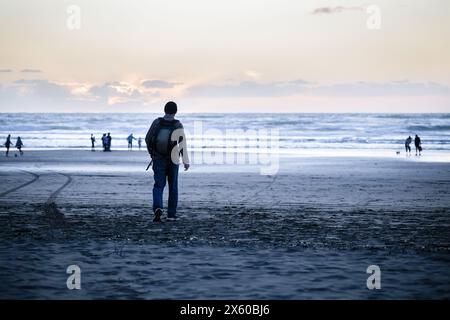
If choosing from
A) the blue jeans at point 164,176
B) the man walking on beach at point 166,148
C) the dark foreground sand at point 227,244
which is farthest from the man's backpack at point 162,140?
the dark foreground sand at point 227,244

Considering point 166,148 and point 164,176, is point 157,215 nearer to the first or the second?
point 164,176

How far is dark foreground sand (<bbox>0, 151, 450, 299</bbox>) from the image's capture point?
6.21 metres

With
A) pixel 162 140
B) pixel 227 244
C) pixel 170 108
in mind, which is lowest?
pixel 227 244

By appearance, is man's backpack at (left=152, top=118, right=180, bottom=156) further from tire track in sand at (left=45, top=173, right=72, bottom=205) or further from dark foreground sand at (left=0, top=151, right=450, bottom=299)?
tire track in sand at (left=45, top=173, right=72, bottom=205)

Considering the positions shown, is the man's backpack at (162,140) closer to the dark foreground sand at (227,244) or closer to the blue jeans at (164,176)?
the blue jeans at (164,176)

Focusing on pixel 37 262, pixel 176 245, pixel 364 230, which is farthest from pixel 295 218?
pixel 37 262

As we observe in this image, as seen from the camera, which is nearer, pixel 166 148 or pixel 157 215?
pixel 157 215

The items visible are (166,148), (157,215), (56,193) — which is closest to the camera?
(157,215)

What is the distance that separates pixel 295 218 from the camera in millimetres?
11531

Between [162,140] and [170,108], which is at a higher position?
[170,108]

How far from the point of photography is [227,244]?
8633 mm

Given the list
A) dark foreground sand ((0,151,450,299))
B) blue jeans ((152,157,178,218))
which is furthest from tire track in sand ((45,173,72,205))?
blue jeans ((152,157,178,218))

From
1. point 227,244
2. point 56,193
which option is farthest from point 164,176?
point 56,193
